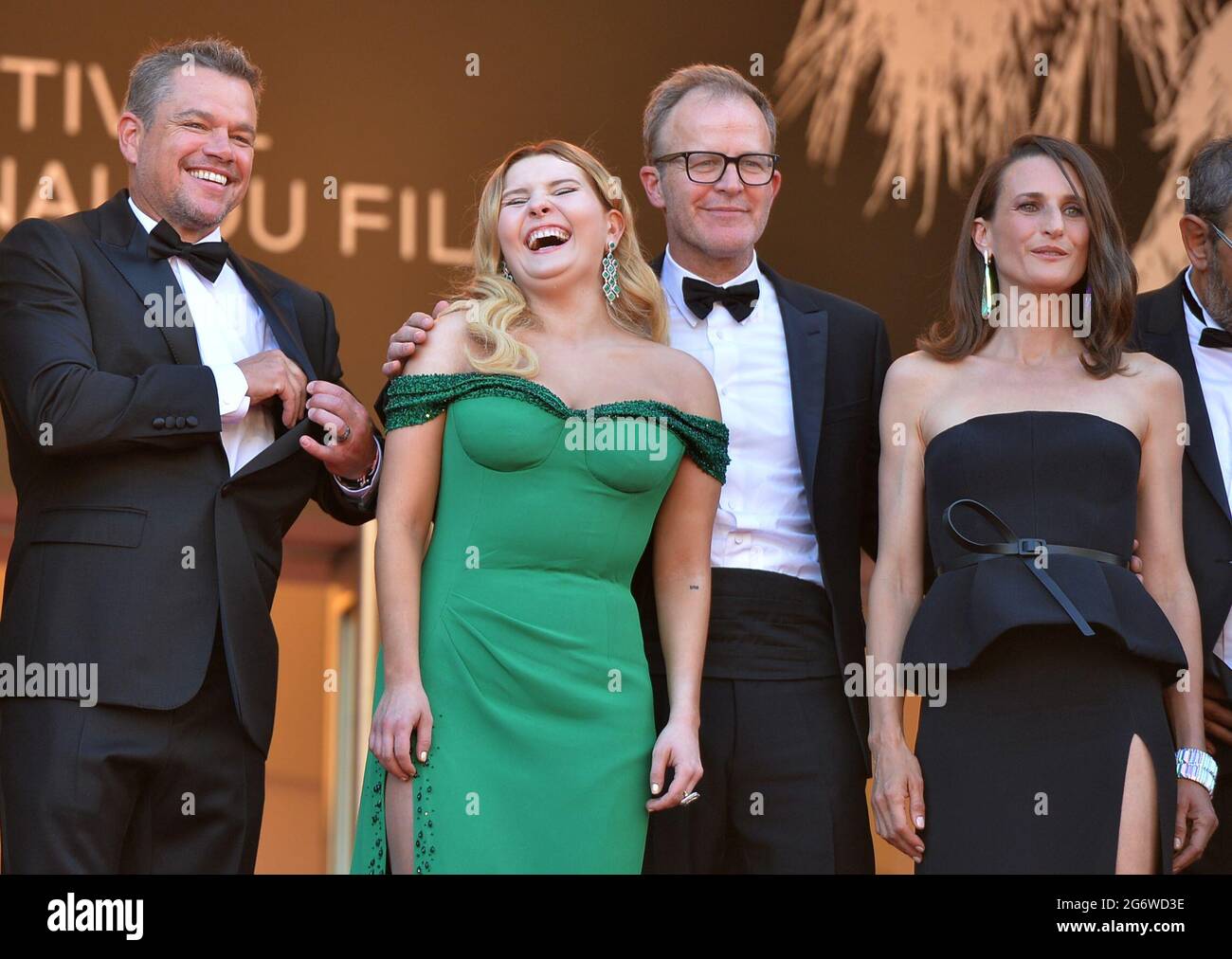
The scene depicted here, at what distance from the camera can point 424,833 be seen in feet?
10.1

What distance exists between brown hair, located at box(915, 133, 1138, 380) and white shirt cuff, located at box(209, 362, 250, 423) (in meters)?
1.26

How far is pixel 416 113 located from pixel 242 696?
2.83 m

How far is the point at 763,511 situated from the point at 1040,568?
1.92 feet

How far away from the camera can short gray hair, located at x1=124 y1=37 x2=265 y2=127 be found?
3.63m

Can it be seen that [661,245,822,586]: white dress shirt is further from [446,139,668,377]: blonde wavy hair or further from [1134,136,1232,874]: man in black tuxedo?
[1134,136,1232,874]: man in black tuxedo

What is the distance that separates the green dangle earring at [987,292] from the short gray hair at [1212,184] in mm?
663

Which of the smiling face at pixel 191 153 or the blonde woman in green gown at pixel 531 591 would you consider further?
the smiling face at pixel 191 153

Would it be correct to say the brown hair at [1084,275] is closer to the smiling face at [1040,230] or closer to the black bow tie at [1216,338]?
the smiling face at [1040,230]

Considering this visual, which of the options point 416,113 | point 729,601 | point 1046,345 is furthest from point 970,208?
point 416,113

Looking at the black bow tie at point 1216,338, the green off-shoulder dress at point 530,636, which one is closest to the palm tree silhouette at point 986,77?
the black bow tie at point 1216,338

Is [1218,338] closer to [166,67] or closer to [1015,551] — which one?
[1015,551]

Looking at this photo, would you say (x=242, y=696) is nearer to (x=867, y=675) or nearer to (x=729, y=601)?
(x=729, y=601)

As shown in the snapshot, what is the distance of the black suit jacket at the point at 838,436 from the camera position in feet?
11.7
